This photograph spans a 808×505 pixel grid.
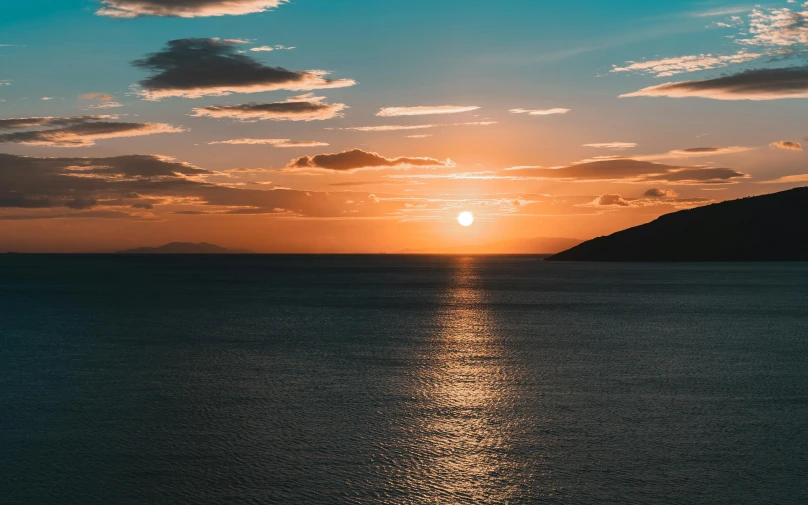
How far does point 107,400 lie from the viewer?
82.0ft

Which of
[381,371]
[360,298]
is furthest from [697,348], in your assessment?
[360,298]

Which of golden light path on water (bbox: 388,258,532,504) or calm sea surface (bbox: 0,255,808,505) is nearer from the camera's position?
golden light path on water (bbox: 388,258,532,504)

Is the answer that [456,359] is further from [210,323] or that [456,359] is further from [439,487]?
[210,323]

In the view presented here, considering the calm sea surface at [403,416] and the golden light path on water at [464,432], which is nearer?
the golden light path on water at [464,432]

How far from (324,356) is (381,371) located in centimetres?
567

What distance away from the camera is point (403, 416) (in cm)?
2227

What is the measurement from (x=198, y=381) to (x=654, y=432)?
17.8 m

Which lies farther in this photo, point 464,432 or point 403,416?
point 403,416

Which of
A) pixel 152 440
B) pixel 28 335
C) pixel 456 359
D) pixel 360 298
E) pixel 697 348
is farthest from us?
pixel 360 298

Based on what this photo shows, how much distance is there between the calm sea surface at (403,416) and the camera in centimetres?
1554

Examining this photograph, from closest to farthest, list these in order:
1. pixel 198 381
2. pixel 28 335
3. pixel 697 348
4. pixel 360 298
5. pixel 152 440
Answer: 1. pixel 152 440
2. pixel 198 381
3. pixel 697 348
4. pixel 28 335
5. pixel 360 298

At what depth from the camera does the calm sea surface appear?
51.0 feet

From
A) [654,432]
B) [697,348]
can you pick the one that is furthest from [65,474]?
[697,348]

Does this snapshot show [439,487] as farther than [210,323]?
No
